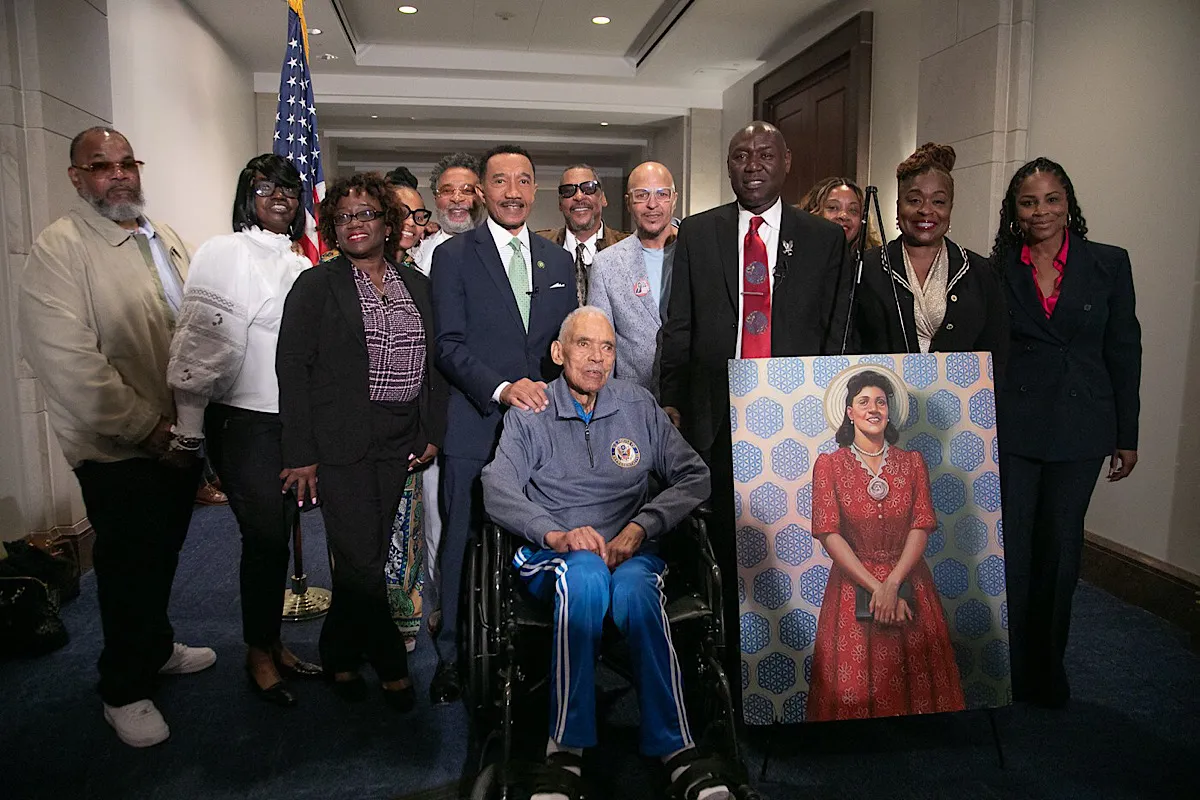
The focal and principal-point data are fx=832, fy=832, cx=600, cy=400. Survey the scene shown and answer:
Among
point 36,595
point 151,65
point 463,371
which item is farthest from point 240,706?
point 151,65

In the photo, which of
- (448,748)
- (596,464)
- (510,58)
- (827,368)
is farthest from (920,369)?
(510,58)

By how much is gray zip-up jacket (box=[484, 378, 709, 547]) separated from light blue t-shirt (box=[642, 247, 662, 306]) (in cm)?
57

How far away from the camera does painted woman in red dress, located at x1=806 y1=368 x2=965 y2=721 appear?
2.12m

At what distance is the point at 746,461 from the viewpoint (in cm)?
214

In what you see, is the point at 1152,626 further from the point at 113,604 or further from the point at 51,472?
the point at 51,472

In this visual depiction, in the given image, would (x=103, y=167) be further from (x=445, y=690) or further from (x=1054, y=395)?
(x=1054, y=395)

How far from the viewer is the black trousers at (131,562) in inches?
92.7

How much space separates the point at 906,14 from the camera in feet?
16.7

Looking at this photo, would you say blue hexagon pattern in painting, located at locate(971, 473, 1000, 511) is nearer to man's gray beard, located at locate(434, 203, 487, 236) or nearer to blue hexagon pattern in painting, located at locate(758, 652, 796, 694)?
blue hexagon pattern in painting, located at locate(758, 652, 796, 694)

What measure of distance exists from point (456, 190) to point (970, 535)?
8.42 ft

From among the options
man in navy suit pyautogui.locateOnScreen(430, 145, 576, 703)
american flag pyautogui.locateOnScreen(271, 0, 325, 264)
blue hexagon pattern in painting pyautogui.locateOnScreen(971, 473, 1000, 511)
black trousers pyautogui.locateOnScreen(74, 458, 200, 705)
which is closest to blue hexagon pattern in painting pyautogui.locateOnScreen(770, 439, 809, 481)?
blue hexagon pattern in painting pyautogui.locateOnScreen(971, 473, 1000, 511)

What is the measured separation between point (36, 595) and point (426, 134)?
315 inches

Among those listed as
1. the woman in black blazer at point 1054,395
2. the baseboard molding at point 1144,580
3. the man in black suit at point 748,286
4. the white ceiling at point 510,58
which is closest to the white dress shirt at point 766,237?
the man in black suit at point 748,286

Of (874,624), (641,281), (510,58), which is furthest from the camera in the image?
(510,58)
